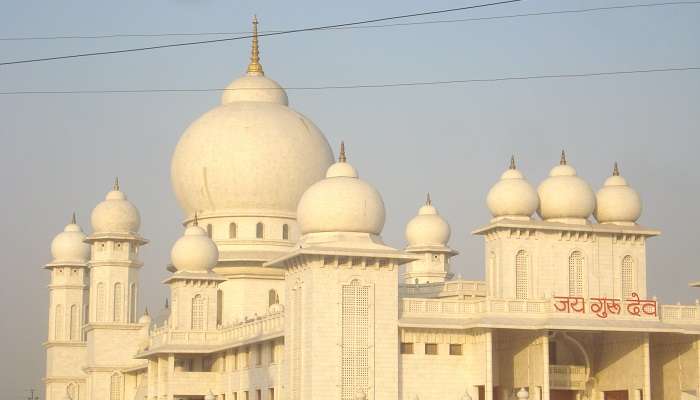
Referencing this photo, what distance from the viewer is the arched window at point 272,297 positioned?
6956 cm

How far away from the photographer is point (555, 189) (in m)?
59.6

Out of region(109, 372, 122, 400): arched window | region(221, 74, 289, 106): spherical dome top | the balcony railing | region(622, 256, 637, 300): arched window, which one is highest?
region(221, 74, 289, 106): spherical dome top

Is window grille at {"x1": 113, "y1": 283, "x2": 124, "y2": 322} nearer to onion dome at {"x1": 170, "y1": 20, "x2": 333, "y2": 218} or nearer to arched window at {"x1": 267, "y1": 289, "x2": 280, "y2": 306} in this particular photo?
onion dome at {"x1": 170, "y1": 20, "x2": 333, "y2": 218}

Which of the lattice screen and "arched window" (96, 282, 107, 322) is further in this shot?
"arched window" (96, 282, 107, 322)

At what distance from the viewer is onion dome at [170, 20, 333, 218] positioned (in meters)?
71.2

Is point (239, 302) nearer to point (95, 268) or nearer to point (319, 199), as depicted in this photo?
point (95, 268)

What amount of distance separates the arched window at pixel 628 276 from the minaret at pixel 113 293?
2585cm

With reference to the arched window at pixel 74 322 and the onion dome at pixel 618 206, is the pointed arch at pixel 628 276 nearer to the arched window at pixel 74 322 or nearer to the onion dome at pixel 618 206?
the onion dome at pixel 618 206

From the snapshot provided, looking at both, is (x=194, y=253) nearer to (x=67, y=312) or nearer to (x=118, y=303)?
(x=118, y=303)

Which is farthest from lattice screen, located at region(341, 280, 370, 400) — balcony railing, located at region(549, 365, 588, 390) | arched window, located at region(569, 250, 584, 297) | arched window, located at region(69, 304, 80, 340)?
arched window, located at region(69, 304, 80, 340)

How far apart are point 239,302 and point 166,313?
10.5m

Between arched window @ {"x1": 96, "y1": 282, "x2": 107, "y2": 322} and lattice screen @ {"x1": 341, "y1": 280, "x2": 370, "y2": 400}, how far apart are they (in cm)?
2535

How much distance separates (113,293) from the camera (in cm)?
7606

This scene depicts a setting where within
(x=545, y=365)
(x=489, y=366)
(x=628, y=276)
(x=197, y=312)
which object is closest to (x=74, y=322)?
(x=197, y=312)
